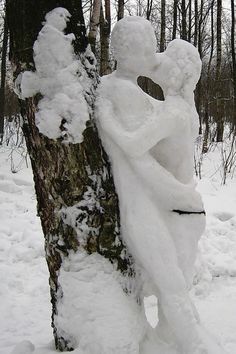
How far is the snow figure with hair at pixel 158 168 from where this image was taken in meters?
2.02

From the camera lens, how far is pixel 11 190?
6215mm

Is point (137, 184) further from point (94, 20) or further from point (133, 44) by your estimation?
point (94, 20)

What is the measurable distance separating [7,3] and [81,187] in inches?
36.5

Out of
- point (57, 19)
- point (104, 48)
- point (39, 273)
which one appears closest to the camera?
point (57, 19)

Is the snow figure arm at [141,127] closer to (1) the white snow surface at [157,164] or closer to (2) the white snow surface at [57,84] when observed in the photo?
(1) the white snow surface at [157,164]

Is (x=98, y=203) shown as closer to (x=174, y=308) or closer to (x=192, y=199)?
(x=192, y=199)

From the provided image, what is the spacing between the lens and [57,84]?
6.39ft

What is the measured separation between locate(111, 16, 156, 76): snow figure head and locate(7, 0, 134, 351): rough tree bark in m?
0.15

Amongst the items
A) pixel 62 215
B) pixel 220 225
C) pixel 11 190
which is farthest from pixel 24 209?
pixel 62 215

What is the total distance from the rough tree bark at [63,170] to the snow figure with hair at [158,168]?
66 mm

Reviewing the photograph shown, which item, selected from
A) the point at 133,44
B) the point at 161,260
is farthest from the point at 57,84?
the point at 161,260

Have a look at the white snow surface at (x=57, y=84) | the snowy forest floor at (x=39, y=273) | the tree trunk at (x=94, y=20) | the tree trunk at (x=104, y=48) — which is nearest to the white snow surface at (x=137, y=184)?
the white snow surface at (x=57, y=84)

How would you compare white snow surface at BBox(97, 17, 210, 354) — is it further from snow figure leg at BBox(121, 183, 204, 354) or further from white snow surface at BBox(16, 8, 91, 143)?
white snow surface at BBox(16, 8, 91, 143)

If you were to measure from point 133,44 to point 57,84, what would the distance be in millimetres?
414
